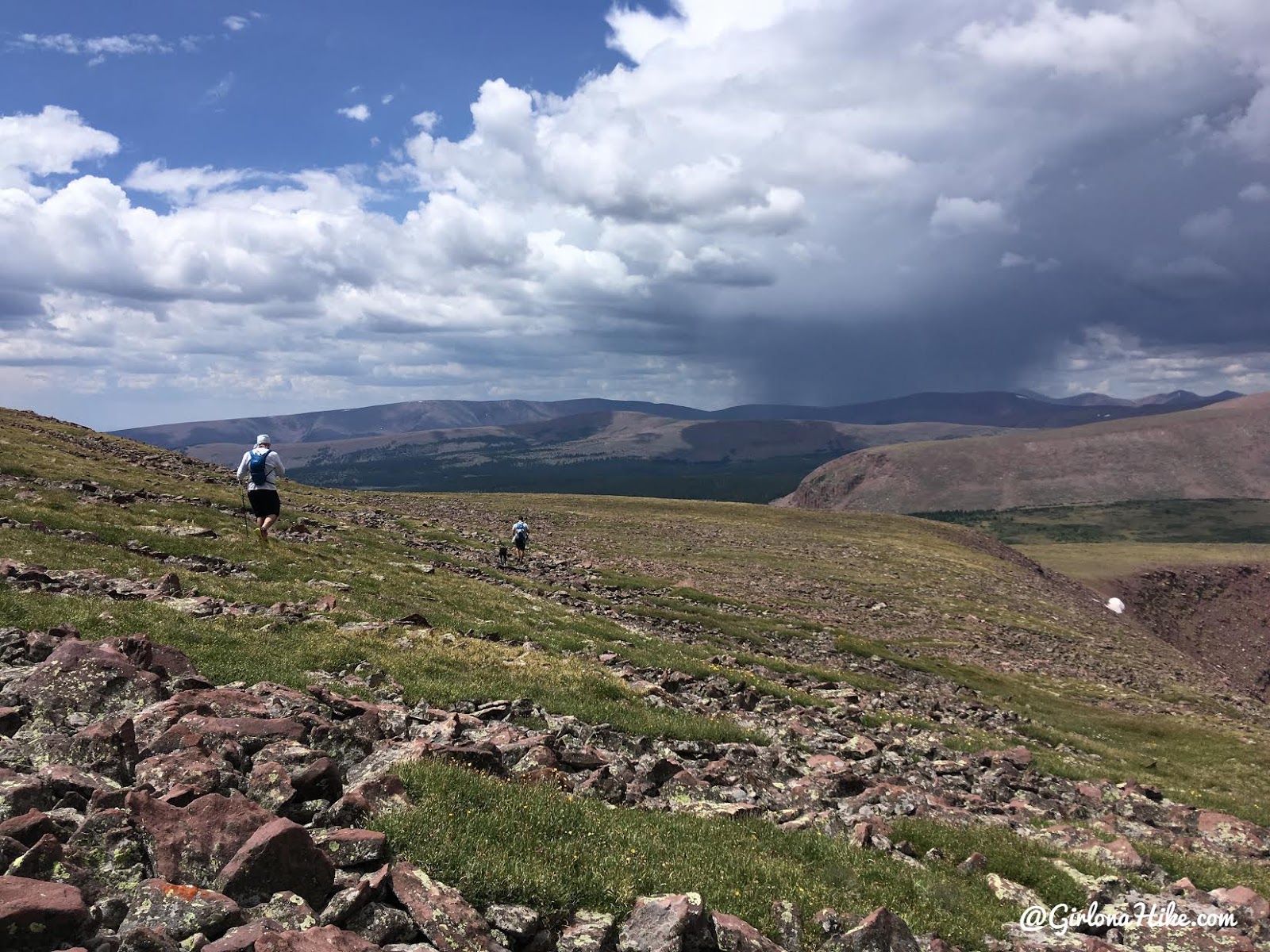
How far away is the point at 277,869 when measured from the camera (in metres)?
7.54

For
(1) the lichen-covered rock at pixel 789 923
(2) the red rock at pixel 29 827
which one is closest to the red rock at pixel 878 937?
(1) the lichen-covered rock at pixel 789 923

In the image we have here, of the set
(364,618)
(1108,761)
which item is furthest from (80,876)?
(1108,761)

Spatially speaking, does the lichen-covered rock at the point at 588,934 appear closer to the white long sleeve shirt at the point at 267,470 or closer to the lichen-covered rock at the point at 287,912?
the lichen-covered rock at the point at 287,912

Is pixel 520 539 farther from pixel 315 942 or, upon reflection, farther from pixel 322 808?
pixel 315 942

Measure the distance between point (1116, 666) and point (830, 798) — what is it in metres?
45.1

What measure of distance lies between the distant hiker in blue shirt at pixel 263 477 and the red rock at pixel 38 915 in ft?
75.5

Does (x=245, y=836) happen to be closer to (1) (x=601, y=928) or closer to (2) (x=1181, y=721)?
(1) (x=601, y=928)

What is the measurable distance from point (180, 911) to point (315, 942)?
147 cm

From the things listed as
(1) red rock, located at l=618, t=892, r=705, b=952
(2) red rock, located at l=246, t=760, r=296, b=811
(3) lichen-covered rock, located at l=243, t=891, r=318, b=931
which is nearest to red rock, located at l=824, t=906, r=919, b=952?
(1) red rock, located at l=618, t=892, r=705, b=952

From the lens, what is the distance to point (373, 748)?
1216 centimetres

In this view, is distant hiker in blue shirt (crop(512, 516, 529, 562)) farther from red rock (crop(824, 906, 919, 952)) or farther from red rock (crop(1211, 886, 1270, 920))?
red rock (crop(824, 906, 919, 952))

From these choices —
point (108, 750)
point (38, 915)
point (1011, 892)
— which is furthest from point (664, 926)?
point (108, 750)

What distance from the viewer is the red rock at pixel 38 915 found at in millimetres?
5867

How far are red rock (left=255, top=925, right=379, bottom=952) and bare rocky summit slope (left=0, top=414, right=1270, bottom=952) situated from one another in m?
0.03
